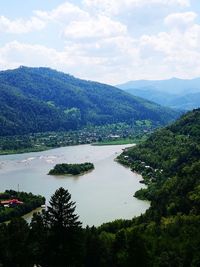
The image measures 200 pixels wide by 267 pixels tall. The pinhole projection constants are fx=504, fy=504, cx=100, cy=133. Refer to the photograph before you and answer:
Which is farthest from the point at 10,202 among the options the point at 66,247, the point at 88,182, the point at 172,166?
the point at 66,247

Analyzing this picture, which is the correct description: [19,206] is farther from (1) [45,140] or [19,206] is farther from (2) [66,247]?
(1) [45,140]

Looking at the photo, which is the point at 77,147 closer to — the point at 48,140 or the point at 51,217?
the point at 48,140

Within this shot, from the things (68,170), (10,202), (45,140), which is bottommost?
(10,202)

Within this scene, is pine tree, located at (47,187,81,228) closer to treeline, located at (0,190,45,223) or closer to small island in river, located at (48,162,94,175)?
treeline, located at (0,190,45,223)

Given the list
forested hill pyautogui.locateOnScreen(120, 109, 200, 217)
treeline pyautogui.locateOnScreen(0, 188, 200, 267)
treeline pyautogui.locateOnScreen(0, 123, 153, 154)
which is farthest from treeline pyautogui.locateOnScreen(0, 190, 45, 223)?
treeline pyautogui.locateOnScreen(0, 123, 153, 154)

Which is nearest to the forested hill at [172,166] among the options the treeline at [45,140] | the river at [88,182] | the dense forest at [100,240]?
the dense forest at [100,240]

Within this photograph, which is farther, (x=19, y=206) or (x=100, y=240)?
(x=19, y=206)

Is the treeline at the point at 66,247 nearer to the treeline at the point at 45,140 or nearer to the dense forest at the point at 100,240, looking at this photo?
the dense forest at the point at 100,240
